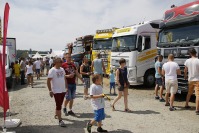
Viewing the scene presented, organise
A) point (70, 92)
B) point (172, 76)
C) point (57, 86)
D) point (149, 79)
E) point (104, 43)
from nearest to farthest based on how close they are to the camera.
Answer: point (57, 86), point (70, 92), point (172, 76), point (149, 79), point (104, 43)

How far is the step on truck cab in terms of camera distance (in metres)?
11.8

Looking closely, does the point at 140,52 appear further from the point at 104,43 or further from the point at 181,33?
the point at 104,43

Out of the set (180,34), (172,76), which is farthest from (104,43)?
(172,76)

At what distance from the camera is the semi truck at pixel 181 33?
26.7 feet

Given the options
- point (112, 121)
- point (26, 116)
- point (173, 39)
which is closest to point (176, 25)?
point (173, 39)

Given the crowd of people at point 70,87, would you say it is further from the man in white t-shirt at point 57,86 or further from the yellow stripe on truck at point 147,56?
the yellow stripe on truck at point 147,56

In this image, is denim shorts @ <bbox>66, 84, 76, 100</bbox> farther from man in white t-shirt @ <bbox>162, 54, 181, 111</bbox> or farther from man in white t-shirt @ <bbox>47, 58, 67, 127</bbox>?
man in white t-shirt @ <bbox>162, 54, 181, 111</bbox>

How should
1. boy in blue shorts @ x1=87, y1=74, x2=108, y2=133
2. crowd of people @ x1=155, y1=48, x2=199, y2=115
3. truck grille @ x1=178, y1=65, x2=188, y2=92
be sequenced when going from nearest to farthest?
boy in blue shorts @ x1=87, y1=74, x2=108, y2=133
crowd of people @ x1=155, y1=48, x2=199, y2=115
truck grille @ x1=178, y1=65, x2=188, y2=92

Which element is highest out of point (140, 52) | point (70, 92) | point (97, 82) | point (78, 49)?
point (78, 49)

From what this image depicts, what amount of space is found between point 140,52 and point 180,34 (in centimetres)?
326

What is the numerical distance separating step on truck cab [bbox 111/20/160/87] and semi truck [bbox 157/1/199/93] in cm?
222

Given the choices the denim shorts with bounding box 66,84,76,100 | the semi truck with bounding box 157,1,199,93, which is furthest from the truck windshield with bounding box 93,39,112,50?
the denim shorts with bounding box 66,84,76,100

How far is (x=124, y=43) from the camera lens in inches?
493

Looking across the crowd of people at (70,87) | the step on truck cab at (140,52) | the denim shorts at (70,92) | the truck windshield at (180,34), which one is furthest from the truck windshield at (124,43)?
the denim shorts at (70,92)
